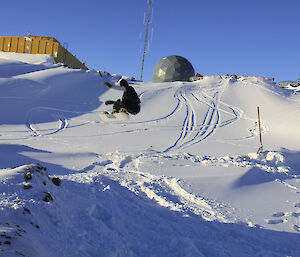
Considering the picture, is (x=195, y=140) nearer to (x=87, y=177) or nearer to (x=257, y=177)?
(x=257, y=177)

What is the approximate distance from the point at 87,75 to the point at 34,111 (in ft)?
21.6

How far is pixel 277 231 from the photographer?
15.6 feet

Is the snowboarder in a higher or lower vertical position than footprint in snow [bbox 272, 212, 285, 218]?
higher

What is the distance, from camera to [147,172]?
7797 millimetres

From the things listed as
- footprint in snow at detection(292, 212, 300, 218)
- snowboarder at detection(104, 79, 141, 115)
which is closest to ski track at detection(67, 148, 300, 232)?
footprint in snow at detection(292, 212, 300, 218)

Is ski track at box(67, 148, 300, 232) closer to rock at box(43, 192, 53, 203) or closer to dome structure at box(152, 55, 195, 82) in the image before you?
rock at box(43, 192, 53, 203)

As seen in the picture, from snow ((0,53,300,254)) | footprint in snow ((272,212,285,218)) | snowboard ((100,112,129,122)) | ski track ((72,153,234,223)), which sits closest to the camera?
snow ((0,53,300,254))

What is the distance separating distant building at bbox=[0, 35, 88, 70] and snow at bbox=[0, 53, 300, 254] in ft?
22.6

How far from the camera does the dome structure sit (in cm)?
2706

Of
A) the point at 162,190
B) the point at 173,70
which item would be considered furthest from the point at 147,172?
the point at 173,70

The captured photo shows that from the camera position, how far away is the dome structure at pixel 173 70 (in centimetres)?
2706

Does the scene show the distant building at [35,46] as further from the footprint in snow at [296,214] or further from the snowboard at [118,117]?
the footprint in snow at [296,214]

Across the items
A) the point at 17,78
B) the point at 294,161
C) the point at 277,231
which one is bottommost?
the point at 277,231

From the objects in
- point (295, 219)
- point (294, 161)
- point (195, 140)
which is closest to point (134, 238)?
point (295, 219)
